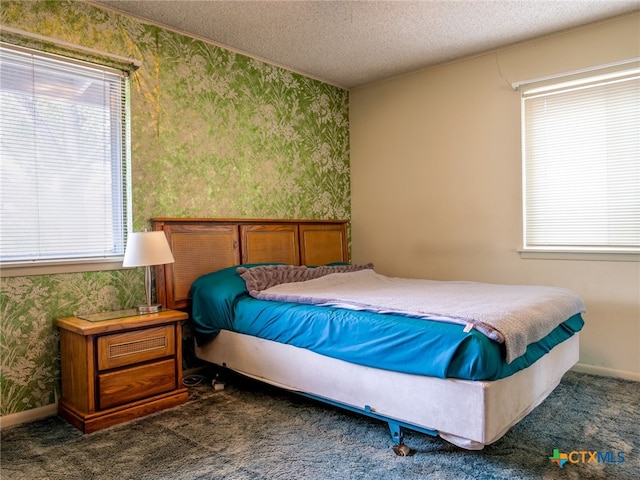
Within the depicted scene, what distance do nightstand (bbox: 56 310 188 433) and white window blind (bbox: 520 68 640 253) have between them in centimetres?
280

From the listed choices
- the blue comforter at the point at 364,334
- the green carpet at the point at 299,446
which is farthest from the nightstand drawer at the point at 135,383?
the blue comforter at the point at 364,334

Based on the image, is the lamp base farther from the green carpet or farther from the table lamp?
the green carpet

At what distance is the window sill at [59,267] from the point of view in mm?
2508

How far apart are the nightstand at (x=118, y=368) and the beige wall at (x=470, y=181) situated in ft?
7.76

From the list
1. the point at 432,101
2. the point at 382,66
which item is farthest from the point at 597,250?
the point at 382,66

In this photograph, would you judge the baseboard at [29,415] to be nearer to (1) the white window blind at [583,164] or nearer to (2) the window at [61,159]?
(2) the window at [61,159]

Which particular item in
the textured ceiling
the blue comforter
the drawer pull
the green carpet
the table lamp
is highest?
the textured ceiling

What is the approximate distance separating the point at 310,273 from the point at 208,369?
1.05 m

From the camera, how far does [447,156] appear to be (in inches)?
159

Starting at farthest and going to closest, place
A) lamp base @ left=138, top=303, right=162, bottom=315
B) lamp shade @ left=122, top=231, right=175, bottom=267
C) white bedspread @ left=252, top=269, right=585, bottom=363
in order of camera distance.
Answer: lamp base @ left=138, top=303, right=162, bottom=315
lamp shade @ left=122, top=231, right=175, bottom=267
white bedspread @ left=252, top=269, right=585, bottom=363

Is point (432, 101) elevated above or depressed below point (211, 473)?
above

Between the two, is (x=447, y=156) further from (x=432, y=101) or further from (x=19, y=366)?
(x=19, y=366)

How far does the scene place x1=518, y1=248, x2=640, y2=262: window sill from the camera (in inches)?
124

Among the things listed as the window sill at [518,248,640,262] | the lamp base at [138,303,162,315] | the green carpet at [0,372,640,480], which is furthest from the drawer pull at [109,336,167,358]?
the window sill at [518,248,640,262]
